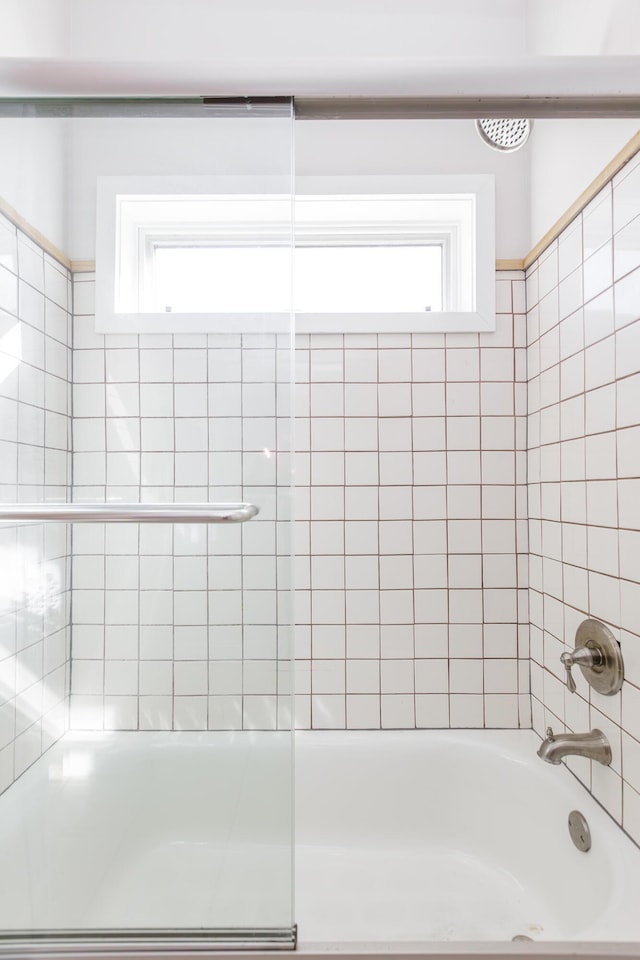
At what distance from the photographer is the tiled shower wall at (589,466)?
3.58ft

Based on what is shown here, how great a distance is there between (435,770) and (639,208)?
145cm

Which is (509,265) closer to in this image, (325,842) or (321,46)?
(321,46)

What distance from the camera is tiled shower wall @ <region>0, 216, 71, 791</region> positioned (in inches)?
34.6

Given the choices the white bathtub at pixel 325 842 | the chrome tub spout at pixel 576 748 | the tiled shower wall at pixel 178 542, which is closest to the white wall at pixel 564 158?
the tiled shower wall at pixel 178 542

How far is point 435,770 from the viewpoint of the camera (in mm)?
1517

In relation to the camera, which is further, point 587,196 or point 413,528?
point 413,528

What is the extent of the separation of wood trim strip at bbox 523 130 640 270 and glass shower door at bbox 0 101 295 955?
716 millimetres

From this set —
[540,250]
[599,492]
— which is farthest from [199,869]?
[540,250]

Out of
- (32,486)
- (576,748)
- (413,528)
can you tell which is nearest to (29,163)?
(32,486)

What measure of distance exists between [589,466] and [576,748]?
0.61 meters

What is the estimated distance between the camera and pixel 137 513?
33.6 inches

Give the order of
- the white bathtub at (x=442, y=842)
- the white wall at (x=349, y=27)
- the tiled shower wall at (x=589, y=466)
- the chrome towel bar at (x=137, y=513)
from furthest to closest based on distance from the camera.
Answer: the white wall at (x=349, y=27) → the white bathtub at (x=442, y=842) → the tiled shower wall at (x=589, y=466) → the chrome towel bar at (x=137, y=513)

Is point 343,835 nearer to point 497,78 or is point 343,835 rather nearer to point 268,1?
point 497,78

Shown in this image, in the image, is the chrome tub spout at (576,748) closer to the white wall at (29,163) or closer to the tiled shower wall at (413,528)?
the tiled shower wall at (413,528)
